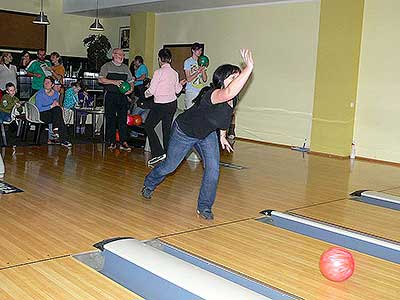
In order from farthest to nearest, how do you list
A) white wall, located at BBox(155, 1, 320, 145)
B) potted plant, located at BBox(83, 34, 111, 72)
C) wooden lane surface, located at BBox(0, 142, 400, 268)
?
potted plant, located at BBox(83, 34, 111, 72)
white wall, located at BBox(155, 1, 320, 145)
wooden lane surface, located at BBox(0, 142, 400, 268)

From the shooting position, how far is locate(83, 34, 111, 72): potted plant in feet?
37.8

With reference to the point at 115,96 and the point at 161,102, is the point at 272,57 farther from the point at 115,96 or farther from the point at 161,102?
the point at 161,102

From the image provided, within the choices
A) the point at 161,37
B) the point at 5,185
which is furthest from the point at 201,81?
the point at 161,37

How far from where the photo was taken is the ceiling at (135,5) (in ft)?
30.8

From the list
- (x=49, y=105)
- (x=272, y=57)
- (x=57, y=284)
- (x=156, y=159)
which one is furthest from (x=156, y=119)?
(x=57, y=284)

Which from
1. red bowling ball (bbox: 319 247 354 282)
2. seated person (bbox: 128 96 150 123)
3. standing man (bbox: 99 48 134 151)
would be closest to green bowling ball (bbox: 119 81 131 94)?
standing man (bbox: 99 48 134 151)

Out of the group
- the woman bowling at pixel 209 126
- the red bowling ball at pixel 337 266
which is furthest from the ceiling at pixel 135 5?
the red bowling ball at pixel 337 266

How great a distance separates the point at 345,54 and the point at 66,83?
598 cm

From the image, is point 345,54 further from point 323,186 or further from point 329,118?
point 323,186

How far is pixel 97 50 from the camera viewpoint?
11.5m

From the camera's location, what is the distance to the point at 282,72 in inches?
350

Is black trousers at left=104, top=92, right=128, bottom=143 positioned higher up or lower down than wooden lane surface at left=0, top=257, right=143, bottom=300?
higher up

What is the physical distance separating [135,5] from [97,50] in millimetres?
1680

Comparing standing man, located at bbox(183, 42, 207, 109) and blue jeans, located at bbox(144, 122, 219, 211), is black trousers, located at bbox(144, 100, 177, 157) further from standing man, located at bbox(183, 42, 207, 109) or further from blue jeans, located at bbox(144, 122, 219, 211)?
blue jeans, located at bbox(144, 122, 219, 211)
